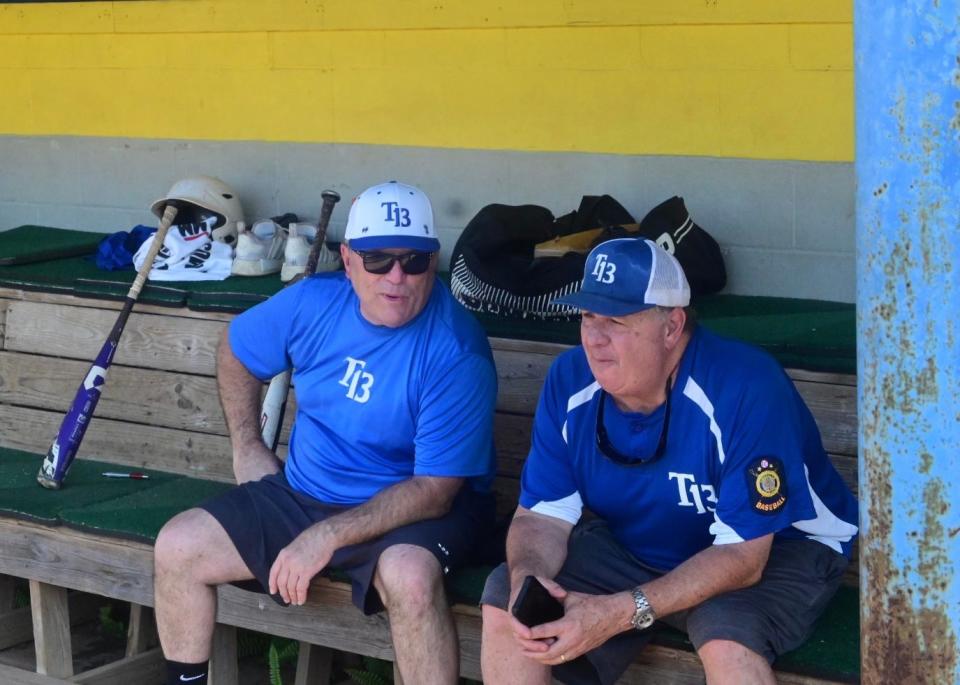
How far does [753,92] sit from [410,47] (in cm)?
113

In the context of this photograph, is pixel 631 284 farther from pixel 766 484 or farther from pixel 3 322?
pixel 3 322

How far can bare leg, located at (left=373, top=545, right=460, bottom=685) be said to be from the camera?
2775mm

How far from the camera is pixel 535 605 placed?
247 cm

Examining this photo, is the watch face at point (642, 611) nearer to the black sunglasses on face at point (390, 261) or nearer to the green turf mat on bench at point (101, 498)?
the black sunglasses on face at point (390, 261)

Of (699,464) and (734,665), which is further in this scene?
(699,464)

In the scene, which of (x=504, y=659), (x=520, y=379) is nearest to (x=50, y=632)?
(x=520, y=379)

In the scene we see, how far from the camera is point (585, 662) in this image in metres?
2.60

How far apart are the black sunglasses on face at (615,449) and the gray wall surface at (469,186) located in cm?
137

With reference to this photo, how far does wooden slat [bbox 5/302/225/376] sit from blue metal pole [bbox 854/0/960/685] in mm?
2363

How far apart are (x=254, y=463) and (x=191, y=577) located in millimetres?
361

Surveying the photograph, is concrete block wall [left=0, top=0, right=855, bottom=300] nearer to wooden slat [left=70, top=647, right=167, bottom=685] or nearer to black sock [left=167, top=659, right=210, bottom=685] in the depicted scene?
wooden slat [left=70, top=647, right=167, bottom=685]

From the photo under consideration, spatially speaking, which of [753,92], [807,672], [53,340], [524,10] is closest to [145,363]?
[53,340]

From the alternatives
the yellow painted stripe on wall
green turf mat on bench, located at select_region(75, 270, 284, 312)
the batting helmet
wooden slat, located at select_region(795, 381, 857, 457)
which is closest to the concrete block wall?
the yellow painted stripe on wall

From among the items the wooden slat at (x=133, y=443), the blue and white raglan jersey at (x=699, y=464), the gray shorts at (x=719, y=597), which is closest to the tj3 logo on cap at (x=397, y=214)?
the blue and white raglan jersey at (x=699, y=464)
